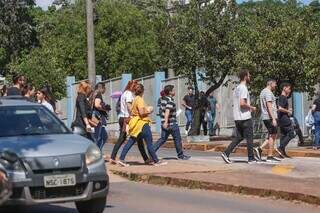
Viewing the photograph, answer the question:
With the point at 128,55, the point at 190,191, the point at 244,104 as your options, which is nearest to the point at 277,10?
the point at 244,104

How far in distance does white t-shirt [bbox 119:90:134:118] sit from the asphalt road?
3547 millimetres

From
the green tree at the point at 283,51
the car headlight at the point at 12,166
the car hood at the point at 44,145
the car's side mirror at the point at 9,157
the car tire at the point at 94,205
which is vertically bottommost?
the car tire at the point at 94,205

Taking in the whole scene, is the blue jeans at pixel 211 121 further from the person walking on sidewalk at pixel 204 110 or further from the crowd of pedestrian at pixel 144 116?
the crowd of pedestrian at pixel 144 116

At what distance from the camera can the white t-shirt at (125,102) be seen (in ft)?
51.5

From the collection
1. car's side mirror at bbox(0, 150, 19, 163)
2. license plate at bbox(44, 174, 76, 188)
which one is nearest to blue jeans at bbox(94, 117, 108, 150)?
license plate at bbox(44, 174, 76, 188)

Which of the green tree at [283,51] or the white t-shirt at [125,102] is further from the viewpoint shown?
the green tree at [283,51]

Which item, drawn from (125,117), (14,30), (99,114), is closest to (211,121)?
(125,117)

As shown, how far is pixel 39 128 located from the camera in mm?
9922

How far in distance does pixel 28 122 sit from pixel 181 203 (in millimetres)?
2566

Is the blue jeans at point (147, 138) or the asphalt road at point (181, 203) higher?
the blue jeans at point (147, 138)

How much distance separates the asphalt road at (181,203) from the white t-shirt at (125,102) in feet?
11.6

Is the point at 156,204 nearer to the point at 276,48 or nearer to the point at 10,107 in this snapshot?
the point at 10,107

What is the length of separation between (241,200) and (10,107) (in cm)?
368

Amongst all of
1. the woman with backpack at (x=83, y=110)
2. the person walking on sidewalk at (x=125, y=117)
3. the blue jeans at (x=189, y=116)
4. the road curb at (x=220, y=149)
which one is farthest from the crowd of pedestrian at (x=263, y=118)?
the blue jeans at (x=189, y=116)
